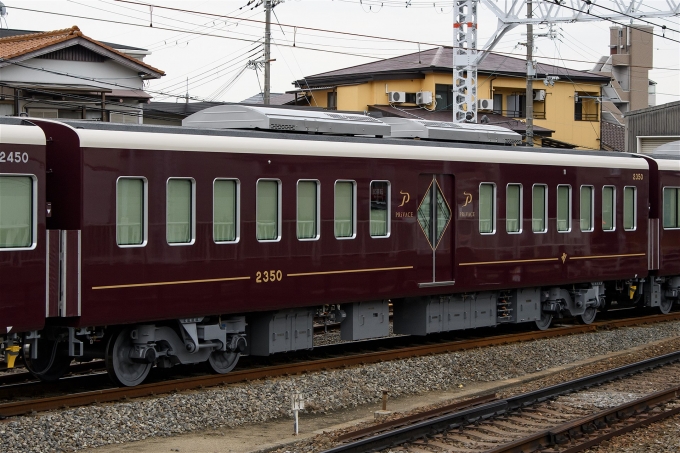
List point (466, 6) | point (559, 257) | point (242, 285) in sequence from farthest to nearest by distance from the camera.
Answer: point (466, 6) < point (559, 257) < point (242, 285)

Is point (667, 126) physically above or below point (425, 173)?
above

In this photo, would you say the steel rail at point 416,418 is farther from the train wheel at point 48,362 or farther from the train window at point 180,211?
the train wheel at point 48,362

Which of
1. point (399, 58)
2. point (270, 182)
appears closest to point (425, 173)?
point (270, 182)

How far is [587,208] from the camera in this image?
19.2m

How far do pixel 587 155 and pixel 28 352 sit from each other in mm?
11315

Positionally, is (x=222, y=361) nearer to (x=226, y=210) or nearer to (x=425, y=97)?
(x=226, y=210)

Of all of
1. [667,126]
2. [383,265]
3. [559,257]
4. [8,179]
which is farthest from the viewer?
[667,126]

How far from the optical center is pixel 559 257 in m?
18.6

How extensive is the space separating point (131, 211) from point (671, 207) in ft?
43.8

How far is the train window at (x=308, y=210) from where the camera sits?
14055 mm

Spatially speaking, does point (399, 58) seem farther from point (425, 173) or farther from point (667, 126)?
point (425, 173)

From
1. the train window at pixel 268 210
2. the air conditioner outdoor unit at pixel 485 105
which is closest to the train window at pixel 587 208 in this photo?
the train window at pixel 268 210

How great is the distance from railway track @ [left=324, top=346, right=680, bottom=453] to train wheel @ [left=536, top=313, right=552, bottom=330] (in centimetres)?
591

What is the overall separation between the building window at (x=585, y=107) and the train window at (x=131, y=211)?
132 feet
